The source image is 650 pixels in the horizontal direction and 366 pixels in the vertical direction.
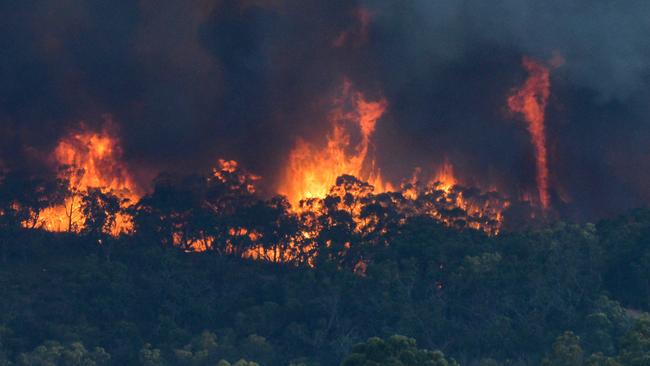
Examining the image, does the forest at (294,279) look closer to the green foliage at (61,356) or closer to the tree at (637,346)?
the green foliage at (61,356)

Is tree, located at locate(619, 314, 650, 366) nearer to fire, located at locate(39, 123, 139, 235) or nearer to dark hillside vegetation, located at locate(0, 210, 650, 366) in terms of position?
dark hillside vegetation, located at locate(0, 210, 650, 366)

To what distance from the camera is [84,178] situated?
3238 inches

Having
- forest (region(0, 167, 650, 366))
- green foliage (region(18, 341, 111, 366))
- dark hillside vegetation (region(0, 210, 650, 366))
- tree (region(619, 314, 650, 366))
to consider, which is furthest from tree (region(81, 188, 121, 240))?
tree (region(619, 314, 650, 366))

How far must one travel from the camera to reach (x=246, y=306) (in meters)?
68.4

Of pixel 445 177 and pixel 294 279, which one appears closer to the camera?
pixel 294 279

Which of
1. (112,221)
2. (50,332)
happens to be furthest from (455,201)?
(50,332)

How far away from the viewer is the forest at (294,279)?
2442 inches

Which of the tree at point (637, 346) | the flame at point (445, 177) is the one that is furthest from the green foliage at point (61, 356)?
the flame at point (445, 177)

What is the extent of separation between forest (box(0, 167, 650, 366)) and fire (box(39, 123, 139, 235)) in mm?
564

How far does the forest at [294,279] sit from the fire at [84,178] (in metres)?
0.56

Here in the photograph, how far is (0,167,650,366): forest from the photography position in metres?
62.0

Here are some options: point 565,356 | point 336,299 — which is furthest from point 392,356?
point 336,299

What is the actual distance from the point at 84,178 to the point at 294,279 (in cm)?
1904

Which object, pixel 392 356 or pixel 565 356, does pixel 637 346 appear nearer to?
pixel 565 356
